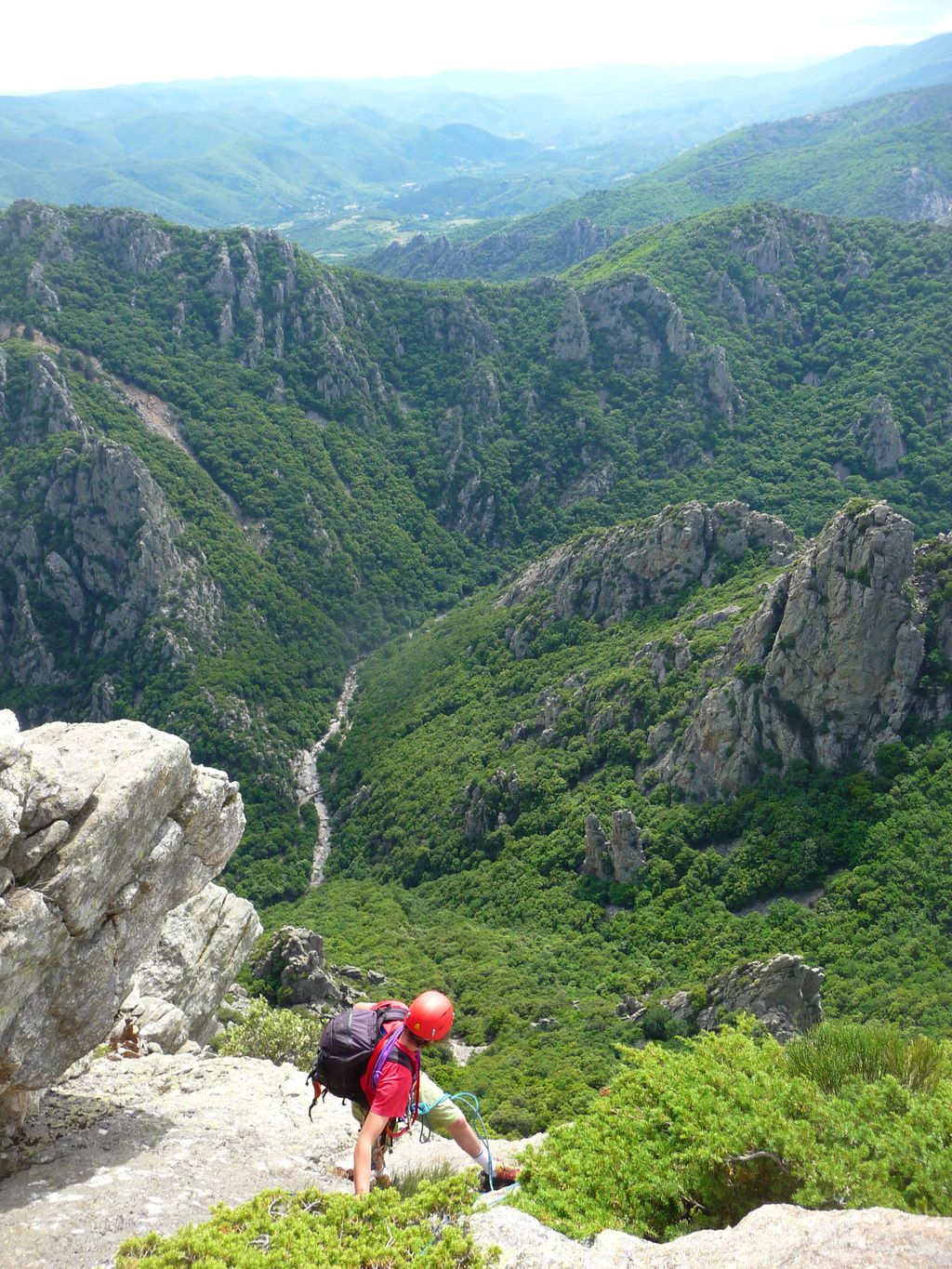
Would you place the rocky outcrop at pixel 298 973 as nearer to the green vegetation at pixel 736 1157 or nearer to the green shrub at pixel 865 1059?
the green shrub at pixel 865 1059

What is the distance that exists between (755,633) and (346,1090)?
7017 centimetres

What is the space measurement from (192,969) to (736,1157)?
30.6 m

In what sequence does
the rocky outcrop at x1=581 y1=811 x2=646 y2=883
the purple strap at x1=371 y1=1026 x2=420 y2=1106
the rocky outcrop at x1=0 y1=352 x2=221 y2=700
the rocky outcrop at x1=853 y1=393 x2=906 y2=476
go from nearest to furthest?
the purple strap at x1=371 y1=1026 x2=420 y2=1106, the rocky outcrop at x1=581 y1=811 x2=646 y2=883, the rocky outcrop at x1=0 y1=352 x2=221 y2=700, the rocky outcrop at x1=853 y1=393 x2=906 y2=476

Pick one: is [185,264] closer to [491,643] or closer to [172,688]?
[172,688]

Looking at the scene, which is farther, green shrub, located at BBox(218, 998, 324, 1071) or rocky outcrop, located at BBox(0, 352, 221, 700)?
rocky outcrop, located at BBox(0, 352, 221, 700)

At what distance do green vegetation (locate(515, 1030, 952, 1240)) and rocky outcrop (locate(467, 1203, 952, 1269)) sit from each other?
1.32 meters

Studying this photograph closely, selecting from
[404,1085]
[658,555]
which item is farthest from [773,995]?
[658,555]

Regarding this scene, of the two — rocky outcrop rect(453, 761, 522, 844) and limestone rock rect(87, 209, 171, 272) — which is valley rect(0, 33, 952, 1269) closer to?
rocky outcrop rect(453, 761, 522, 844)

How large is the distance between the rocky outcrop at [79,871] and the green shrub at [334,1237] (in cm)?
754

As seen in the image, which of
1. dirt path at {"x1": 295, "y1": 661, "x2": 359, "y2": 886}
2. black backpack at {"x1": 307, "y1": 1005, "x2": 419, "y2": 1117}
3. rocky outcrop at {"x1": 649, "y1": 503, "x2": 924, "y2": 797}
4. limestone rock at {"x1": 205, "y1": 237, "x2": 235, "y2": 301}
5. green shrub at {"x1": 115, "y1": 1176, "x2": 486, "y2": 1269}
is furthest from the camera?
limestone rock at {"x1": 205, "y1": 237, "x2": 235, "y2": 301}

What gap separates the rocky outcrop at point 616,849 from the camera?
81.1 metres

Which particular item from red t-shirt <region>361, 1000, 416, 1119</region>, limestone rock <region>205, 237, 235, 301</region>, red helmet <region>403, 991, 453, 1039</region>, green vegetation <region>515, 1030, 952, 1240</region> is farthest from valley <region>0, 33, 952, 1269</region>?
red helmet <region>403, 991, 453, 1039</region>

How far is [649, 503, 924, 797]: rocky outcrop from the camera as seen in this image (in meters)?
72.0

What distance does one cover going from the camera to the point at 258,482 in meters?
170
